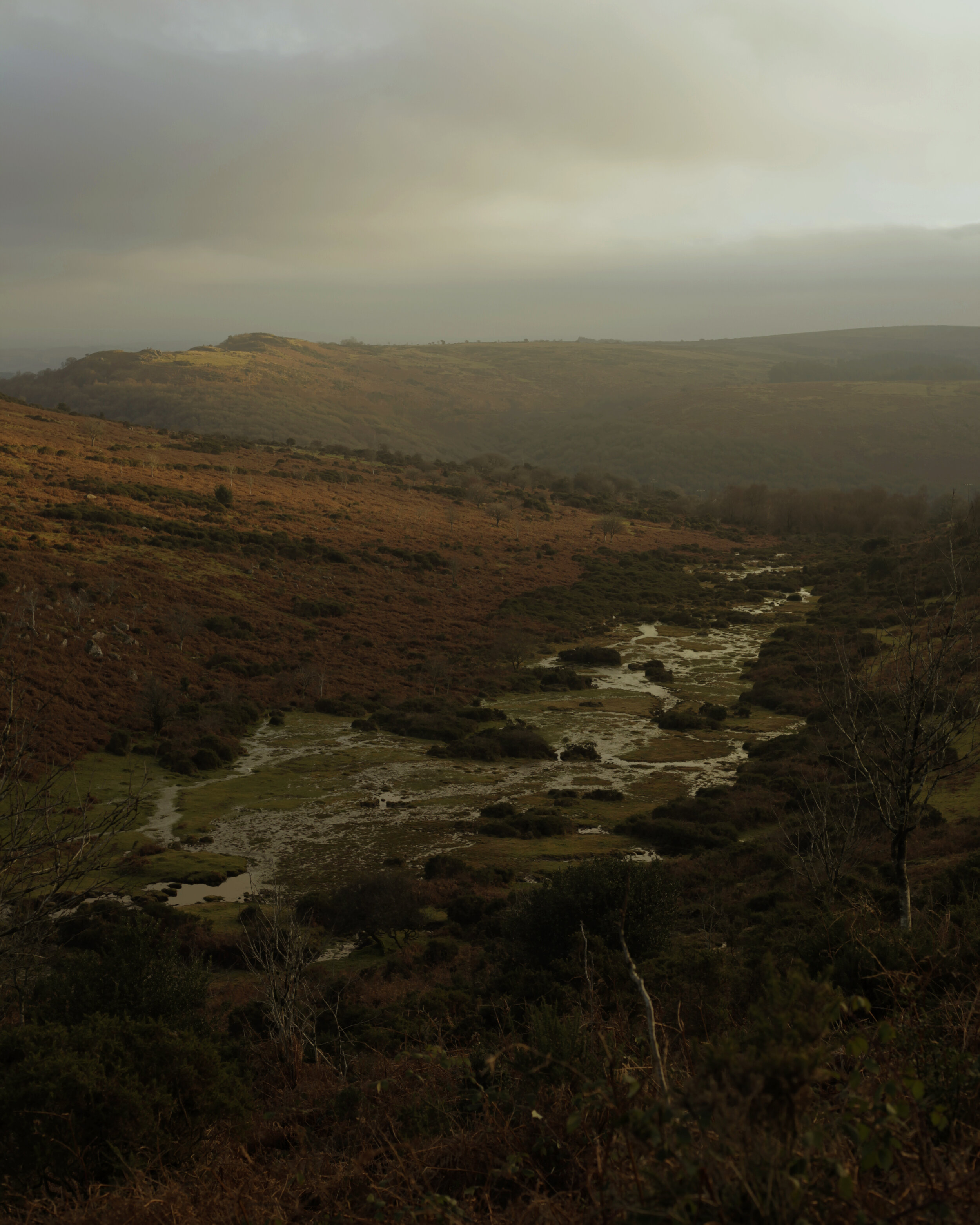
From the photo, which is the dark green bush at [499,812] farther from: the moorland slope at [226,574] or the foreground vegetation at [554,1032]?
the moorland slope at [226,574]

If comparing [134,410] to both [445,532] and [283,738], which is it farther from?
[283,738]

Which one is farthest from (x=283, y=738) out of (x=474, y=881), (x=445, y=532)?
(x=445, y=532)

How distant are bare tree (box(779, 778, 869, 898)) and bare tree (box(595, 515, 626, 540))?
226 ft

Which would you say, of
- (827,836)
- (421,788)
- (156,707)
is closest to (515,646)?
(421,788)

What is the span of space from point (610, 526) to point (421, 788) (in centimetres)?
6628

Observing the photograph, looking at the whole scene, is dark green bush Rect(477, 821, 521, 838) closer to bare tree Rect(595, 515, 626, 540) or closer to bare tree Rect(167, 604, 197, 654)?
bare tree Rect(167, 604, 197, 654)

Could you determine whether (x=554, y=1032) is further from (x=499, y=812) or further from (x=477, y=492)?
(x=477, y=492)

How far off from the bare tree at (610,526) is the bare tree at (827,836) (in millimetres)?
68801

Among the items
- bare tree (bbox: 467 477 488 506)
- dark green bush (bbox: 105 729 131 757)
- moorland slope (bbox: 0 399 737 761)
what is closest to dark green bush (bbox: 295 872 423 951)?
moorland slope (bbox: 0 399 737 761)

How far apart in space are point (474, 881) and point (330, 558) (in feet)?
143

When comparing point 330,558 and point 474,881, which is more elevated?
point 330,558

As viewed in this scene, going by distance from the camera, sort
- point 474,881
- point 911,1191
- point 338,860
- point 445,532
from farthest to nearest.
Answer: point 445,532 → point 338,860 → point 474,881 → point 911,1191

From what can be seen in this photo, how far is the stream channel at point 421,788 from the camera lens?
2344 centimetres

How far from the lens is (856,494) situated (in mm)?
117312
